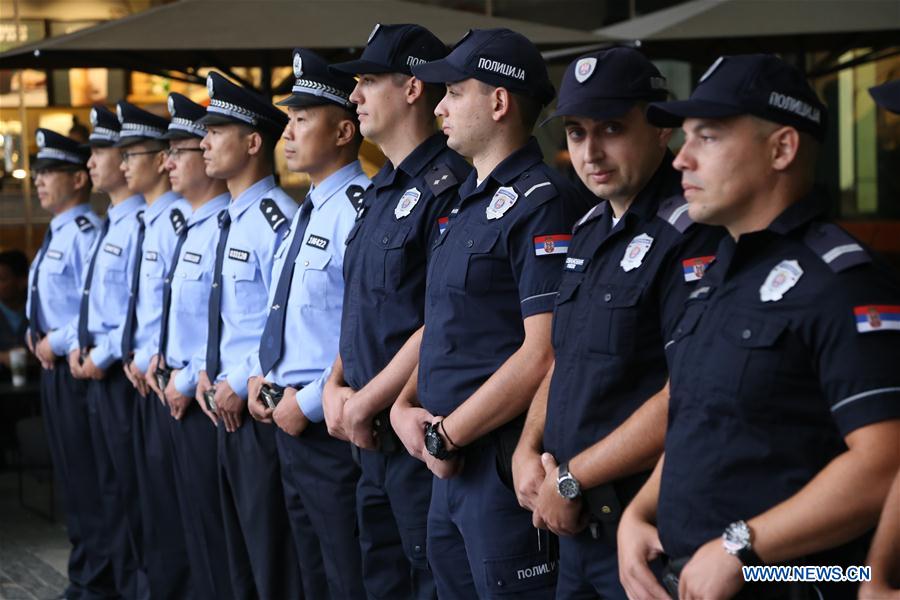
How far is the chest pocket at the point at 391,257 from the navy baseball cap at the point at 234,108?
127 cm

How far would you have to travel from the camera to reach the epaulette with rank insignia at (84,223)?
255 inches

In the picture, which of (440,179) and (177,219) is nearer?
(440,179)

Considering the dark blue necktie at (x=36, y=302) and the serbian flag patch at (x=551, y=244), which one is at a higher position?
the serbian flag patch at (x=551, y=244)

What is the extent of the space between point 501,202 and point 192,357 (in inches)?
79.3

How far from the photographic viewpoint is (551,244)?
321 centimetres

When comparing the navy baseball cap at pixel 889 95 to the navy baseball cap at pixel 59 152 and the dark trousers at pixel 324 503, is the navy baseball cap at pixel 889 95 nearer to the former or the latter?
the dark trousers at pixel 324 503

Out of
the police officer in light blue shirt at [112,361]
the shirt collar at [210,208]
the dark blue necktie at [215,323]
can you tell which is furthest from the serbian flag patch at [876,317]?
the police officer in light blue shirt at [112,361]

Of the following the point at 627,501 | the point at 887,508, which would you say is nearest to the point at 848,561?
the point at 887,508

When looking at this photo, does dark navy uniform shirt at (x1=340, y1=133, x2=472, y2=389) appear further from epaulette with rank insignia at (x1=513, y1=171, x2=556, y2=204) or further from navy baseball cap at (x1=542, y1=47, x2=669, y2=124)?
navy baseball cap at (x1=542, y1=47, x2=669, y2=124)

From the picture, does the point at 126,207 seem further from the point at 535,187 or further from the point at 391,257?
the point at 535,187

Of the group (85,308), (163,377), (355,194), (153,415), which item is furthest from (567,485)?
(85,308)

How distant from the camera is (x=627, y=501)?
283 centimetres

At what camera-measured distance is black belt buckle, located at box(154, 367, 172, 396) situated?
5082mm

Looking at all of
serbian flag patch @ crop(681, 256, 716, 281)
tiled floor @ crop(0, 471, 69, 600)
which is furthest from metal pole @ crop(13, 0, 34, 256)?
serbian flag patch @ crop(681, 256, 716, 281)
